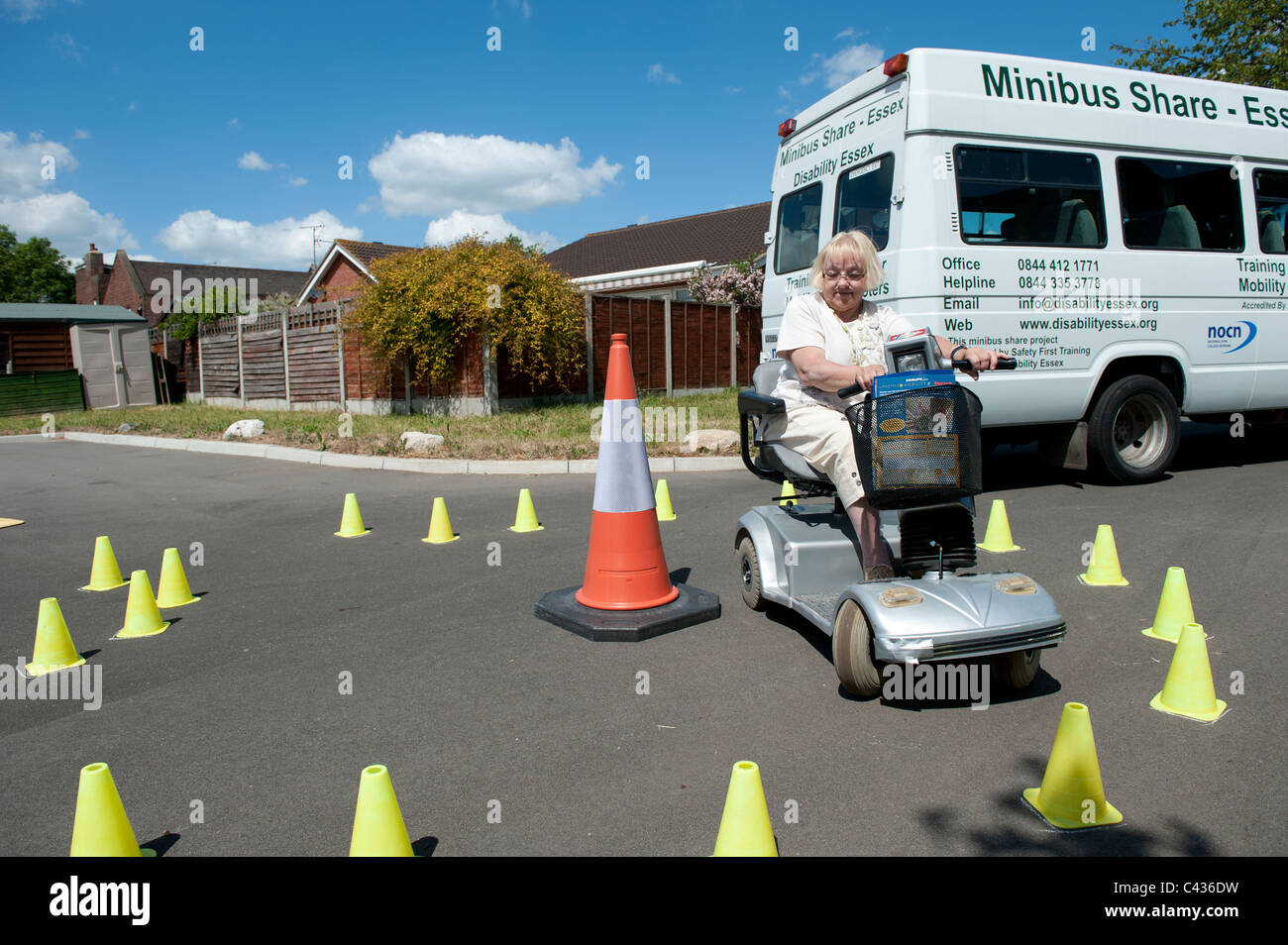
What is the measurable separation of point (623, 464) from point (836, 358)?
126cm

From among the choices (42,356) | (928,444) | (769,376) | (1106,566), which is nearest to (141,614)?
(769,376)

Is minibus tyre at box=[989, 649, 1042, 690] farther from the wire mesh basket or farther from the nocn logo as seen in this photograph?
the nocn logo

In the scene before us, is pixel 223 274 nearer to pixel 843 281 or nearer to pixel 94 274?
pixel 94 274

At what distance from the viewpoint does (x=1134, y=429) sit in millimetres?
8266

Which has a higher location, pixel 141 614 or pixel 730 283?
pixel 730 283

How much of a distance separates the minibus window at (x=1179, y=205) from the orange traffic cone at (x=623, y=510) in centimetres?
578

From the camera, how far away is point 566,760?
3.09 metres

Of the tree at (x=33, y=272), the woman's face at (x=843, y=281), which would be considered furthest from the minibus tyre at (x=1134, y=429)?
the tree at (x=33, y=272)

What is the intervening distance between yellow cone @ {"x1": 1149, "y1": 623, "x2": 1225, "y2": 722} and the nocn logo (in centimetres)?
612

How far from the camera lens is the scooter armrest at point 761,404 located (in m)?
4.25

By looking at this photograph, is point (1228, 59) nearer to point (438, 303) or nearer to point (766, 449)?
point (438, 303)

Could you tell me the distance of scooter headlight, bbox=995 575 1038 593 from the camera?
3307 millimetres

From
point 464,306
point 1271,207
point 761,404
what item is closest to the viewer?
point 761,404

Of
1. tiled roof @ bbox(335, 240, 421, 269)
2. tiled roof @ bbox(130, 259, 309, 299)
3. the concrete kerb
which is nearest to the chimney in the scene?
tiled roof @ bbox(130, 259, 309, 299)
